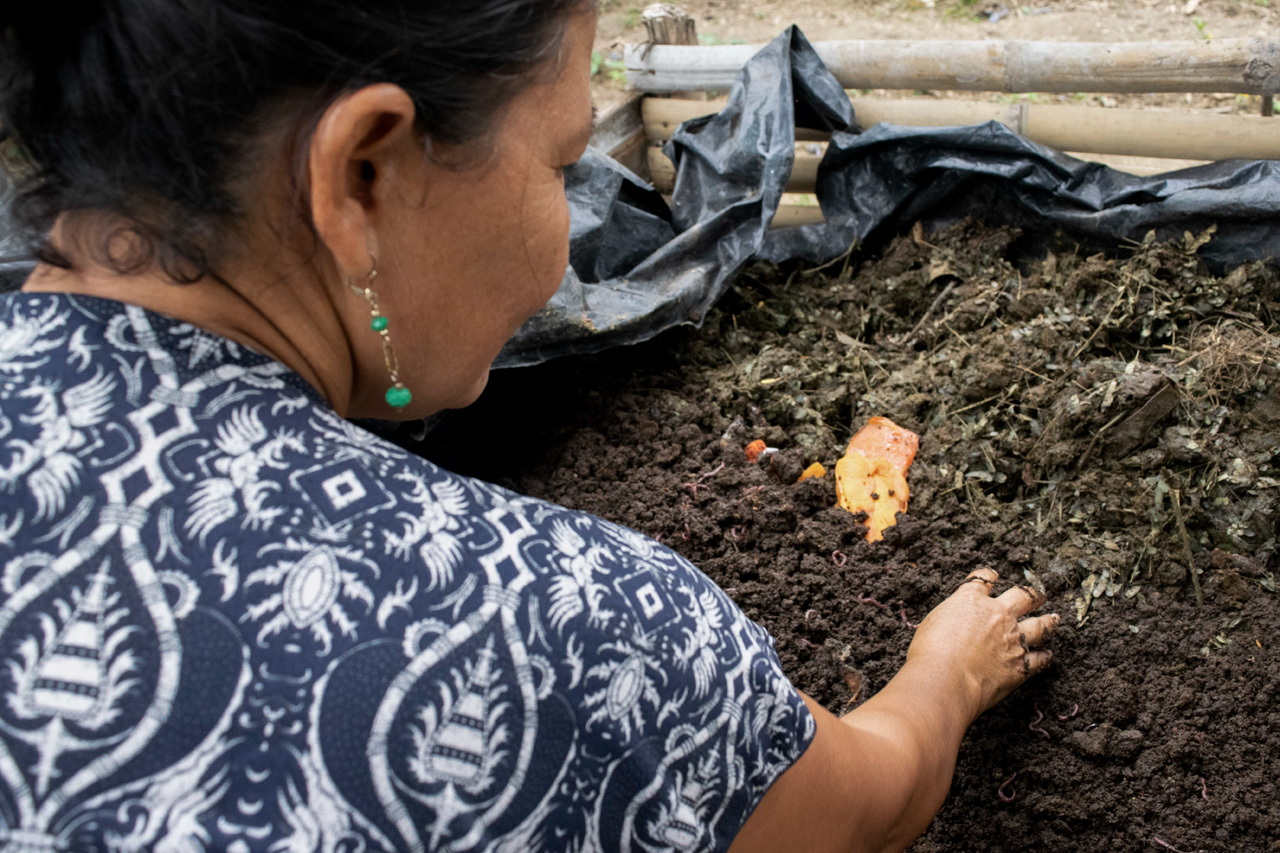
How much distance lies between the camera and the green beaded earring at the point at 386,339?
0.94 m

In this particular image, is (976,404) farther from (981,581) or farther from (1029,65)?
(1029,65)

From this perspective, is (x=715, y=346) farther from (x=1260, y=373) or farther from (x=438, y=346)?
(x=438, y=346)

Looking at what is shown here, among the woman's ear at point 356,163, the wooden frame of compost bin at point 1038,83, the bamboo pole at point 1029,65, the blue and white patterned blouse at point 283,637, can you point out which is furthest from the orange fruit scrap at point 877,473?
the woman's ear at point 356,163

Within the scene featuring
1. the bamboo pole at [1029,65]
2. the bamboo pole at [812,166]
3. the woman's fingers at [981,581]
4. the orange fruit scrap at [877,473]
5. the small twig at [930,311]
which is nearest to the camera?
the woman's fingers at [981,581]

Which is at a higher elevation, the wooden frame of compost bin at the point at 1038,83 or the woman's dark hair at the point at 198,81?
the woman's dark hair at the point at 198,81

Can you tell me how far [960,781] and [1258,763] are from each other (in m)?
0.52

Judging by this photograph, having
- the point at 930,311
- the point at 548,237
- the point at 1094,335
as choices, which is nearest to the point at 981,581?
the point at 1094,335

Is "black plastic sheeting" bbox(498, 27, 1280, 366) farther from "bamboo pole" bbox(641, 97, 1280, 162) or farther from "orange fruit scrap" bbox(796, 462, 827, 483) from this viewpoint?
"orange fruit scrap" bbox(796, 462, 827, 483)

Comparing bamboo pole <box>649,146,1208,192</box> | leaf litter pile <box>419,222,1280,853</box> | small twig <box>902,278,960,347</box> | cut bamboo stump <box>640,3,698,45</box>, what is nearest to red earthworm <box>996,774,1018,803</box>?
leaf litter pile <box>419,222,1280,853</box>

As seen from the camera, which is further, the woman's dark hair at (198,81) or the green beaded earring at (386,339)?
the green beaded earring at (386,339)

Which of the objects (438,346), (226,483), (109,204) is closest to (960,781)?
(438,346)

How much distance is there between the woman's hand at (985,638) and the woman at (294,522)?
0.80 m

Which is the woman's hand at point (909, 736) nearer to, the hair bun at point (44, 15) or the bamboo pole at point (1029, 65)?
the hair bun at point (44, 15)

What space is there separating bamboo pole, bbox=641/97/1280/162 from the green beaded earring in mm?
2182
